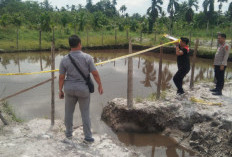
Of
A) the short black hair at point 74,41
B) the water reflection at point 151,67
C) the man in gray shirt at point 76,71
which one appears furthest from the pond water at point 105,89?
the short black hair at point 74,41

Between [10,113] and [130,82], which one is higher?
[130,82]

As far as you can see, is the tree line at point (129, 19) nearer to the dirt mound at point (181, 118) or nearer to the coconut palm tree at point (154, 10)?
the coconut palm tree at point (154, 10)

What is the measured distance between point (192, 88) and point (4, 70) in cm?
887

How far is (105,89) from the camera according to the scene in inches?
305

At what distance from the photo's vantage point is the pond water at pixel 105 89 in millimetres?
4754

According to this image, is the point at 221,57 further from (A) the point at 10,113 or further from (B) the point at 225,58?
(A) the point at 10,113

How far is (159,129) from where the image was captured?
5.15 meters

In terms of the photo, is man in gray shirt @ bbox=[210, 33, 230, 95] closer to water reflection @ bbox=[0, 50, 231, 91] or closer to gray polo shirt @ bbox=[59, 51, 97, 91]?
water reflection @ bbox=[0, 50, 231, 91]

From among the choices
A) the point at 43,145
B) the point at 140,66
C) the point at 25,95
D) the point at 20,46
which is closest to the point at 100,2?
the point at 20,46

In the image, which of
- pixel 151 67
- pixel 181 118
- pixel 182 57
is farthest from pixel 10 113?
pixel 151 67

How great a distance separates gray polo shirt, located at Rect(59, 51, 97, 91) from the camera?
324 cm

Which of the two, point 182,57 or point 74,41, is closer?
point 74,41

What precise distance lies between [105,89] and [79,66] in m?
4.55

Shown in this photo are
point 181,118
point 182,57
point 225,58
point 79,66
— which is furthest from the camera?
point 225,58
